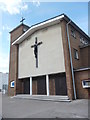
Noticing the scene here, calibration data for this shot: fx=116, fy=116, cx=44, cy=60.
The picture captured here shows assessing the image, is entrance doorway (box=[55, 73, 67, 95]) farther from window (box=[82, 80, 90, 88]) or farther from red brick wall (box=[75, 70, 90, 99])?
window (box=[82, 80, 90, 88])

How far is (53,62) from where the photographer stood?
1187 centimetres

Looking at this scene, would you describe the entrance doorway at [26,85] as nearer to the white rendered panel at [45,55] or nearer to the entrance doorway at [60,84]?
the white rendered panel at [45,55]

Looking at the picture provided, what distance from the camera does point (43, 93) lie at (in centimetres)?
1339

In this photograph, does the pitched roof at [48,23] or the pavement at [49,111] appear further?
the pitched roof at [48,23]

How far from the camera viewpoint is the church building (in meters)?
10.5

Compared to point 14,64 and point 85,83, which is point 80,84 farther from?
point 14,64

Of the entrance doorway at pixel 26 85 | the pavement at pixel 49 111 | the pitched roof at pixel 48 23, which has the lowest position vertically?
the pavement at pixel 49 111

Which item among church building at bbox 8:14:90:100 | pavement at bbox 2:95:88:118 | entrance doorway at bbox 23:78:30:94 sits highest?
church building at bbox 8:14:90:100

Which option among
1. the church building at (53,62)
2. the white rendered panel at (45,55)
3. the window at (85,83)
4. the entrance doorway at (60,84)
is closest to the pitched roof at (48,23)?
the church building at (53,62)

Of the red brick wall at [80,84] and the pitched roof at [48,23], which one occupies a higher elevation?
the pitched roof at [48,23]

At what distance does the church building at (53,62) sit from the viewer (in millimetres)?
10539

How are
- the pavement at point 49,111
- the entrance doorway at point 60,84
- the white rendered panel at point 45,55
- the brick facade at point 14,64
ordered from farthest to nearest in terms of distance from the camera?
the brick facade at point 14,64 < the white rendered panel at point 45,55 < the entrance doorway at point 60,84 < the pavement at point 49,111

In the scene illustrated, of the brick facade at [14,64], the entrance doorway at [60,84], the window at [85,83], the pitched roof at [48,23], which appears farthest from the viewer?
the brick facade at [14,64]

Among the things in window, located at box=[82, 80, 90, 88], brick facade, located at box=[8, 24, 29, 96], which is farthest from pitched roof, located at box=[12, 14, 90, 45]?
window, located at box=[82, 80, 90, 88]
